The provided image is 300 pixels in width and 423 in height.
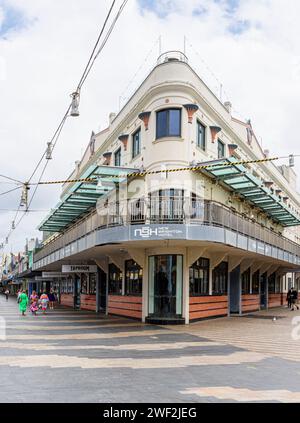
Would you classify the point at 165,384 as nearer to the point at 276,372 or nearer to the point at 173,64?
the point at 276,372

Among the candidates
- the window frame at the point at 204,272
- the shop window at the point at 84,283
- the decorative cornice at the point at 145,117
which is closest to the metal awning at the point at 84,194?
the decorative cornice at the point at 145,117

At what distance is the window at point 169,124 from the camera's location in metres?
22.8

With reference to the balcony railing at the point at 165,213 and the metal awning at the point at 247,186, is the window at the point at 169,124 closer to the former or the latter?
the metal awning at the point at 247,186

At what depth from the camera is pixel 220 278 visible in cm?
2681

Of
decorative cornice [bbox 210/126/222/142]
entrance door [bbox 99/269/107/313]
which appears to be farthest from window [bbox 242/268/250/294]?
decorative cornice [bbox 210/126/222/142]

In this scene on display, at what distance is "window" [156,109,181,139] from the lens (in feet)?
74.8

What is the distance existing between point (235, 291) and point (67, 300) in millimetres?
19482

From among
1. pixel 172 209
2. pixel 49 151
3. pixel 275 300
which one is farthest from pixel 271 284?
pixel 49 151

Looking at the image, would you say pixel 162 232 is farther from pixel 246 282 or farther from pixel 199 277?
pixel 246 282

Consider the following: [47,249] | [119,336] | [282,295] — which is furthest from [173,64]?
[282,295]

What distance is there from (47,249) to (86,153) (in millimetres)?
8272

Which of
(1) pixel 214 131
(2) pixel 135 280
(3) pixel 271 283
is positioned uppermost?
(1) pixel 214 131

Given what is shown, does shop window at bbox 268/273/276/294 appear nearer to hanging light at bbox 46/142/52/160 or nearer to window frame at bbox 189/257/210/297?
window frame at bbox 189/257/210/297
